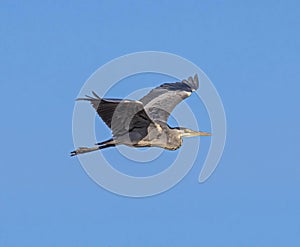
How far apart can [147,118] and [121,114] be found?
2.91 ft

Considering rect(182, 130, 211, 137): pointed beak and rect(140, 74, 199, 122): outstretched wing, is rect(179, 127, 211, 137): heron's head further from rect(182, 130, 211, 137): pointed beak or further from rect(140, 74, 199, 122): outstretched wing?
rect(140, 74, 199, 122): outstretched wing

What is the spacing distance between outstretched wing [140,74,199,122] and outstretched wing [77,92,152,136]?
6.03ft

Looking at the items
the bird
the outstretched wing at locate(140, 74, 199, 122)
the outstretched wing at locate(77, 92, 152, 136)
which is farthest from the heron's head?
the outstretched wing at locate(77, 92, 152, 136)

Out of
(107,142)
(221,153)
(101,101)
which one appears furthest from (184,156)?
(101,101)

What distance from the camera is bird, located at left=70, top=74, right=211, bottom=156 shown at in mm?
18766

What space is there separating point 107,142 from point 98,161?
0.57 metres

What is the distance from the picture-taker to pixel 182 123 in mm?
23234

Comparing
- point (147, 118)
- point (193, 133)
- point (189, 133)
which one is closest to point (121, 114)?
point (147, 118)

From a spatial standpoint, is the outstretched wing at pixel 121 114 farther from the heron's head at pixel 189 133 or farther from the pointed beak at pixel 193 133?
the pointed beak at pixel 193 133

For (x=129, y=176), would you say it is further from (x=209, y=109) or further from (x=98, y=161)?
(x=209, y=109)

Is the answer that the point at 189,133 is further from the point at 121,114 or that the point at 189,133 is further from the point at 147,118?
the point at 121,114

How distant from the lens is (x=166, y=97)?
23.6m

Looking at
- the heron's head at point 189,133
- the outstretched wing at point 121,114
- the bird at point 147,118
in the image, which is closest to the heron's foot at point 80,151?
the bird at point 147,118

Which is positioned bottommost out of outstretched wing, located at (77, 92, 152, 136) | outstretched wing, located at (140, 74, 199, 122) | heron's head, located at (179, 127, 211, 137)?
outstretched wing, located at (77, 92, 152, 136)
